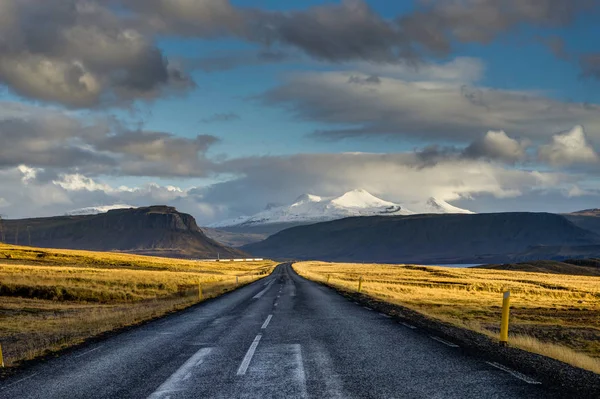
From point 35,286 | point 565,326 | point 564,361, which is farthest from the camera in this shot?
point 35,286

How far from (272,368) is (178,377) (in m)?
1.91

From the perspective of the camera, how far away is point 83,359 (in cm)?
1252

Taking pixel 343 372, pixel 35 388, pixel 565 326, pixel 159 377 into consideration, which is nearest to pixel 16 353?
pixel 35 388

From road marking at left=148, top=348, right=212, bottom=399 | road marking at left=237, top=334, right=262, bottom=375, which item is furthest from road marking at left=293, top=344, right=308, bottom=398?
road marking at left=148, top=348, right=212, bottom=399

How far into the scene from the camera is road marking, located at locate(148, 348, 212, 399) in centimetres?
895

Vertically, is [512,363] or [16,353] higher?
[512,363]

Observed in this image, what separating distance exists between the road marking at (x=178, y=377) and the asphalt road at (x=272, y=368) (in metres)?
0.02

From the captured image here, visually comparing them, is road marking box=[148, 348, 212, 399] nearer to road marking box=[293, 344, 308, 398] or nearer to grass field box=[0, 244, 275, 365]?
road marking box=[293, 344, 308, 398]

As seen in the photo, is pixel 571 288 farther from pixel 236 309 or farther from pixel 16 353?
pixel 16 353

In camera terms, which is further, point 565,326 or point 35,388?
point 565,326

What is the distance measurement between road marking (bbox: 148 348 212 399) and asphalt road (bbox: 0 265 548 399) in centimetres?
2

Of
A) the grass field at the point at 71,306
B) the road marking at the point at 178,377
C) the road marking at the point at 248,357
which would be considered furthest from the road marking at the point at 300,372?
the grass field at the point at 71,306

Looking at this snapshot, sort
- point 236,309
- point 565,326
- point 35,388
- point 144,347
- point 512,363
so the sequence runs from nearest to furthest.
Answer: point 35,388, point 512,363, point 144,347, point 236,309, point 565,326

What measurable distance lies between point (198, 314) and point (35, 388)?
535 inches
